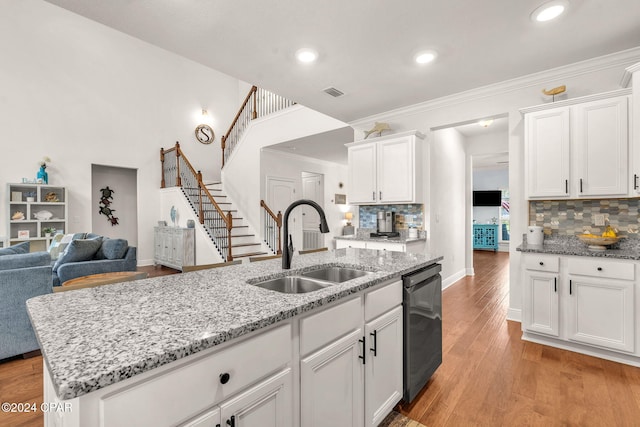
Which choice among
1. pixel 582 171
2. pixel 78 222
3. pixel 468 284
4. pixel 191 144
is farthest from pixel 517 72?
pixel 78 222

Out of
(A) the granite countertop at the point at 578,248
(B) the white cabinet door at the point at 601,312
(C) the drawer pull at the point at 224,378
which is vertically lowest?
(B) the white cabinet door at the point at 601,312

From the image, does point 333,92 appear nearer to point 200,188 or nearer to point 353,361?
point 353,361

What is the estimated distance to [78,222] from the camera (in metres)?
6.55

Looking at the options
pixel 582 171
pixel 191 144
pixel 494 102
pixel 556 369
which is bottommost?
pixel 556 369

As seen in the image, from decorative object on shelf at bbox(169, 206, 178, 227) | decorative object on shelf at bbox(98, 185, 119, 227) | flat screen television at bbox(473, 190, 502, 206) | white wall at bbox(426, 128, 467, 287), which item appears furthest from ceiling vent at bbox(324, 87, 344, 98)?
flat screen television at bbox(473, 190, 502, 206)

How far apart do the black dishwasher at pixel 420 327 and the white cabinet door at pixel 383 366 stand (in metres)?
0.07

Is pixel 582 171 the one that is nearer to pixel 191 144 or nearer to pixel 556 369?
pixel 556 369

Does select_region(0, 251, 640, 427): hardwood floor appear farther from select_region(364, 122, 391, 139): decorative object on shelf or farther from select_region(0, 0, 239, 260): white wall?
select_region(0, 0, 239, 260): white wall

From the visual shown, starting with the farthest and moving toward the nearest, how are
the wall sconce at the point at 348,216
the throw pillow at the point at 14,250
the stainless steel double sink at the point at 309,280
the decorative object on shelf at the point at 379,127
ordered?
the wall sconce at the point at 348,216
the decorative object on shelf at the point at 379,127
the throw pillow at the point at 14,250
the stainless steel double sink at the point at 309,280

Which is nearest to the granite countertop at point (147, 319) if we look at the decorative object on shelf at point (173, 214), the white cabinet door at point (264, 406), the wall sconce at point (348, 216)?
the white cabinet door at point (264, 406)

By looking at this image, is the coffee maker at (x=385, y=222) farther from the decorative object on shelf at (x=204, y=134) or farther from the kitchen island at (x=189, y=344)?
the decorative object on shelf at (x=204, y=134)

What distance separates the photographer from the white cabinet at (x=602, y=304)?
2.50m

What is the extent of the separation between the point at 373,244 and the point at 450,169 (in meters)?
2.24

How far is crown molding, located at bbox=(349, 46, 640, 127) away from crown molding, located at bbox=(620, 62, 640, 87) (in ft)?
0.85
